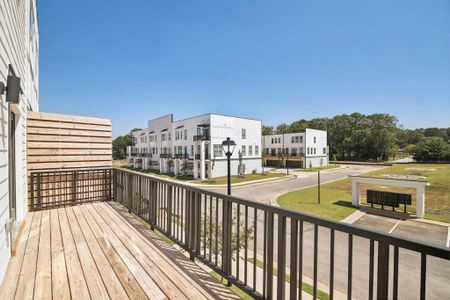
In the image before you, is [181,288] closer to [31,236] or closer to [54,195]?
[31,236]

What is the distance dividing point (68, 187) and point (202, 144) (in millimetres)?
18226

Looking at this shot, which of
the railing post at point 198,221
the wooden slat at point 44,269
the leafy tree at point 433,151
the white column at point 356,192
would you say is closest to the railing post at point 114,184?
the wooden slat at point 44,269

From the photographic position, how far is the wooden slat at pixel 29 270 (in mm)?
1963

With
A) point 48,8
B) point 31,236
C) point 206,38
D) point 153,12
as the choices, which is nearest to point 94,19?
point 48,8

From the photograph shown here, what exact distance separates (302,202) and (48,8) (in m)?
14.0

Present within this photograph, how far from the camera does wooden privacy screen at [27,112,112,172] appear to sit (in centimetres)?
501

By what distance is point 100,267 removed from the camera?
94.7 inches

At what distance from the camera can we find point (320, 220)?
1378 mm

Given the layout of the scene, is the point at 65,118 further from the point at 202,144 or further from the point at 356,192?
the point at 202,144

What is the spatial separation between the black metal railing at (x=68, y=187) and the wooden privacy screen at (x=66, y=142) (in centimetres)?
31

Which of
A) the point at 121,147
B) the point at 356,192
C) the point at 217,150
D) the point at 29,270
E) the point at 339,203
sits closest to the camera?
the point at 29,270

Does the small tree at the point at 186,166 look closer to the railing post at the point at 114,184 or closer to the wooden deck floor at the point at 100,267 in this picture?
the railing post at the point at 114,184

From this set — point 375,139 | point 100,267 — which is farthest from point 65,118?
point 375,139

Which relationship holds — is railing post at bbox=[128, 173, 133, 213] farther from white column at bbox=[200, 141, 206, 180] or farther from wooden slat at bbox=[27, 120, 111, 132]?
white column at bbox=[200, 141, 206, 180]
